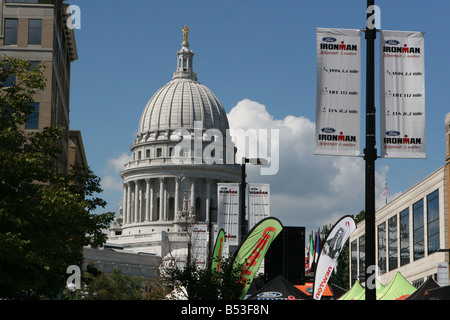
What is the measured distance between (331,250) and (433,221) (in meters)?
43.2

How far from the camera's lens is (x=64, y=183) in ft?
102

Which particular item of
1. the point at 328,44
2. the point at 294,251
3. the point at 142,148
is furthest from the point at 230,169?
the point at 328,44

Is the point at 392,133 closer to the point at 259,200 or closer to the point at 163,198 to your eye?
the point at 259,200

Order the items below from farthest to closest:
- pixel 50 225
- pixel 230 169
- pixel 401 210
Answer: pixel 230 169 → pixel 401 210 → pixel 50 225

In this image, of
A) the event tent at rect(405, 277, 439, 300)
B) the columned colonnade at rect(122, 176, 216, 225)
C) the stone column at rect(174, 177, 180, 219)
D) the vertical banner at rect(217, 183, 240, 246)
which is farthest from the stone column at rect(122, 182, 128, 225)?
the event tent at rect(405, 277, 439, 300)

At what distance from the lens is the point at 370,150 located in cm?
1294

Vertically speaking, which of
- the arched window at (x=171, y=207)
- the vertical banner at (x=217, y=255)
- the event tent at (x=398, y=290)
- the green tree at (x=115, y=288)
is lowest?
the green tree at (x=115, y=288)

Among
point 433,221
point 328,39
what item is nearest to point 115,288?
point 433,221

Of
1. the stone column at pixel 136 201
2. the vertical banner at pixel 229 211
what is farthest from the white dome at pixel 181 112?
the vertical banner at pixel 229 211

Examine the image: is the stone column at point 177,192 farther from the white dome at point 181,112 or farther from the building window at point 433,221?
the building window at point 433,221

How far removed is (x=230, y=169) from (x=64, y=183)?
160 meters

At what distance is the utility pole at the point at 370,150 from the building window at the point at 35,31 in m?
55.1

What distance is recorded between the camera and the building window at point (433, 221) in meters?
64.6
